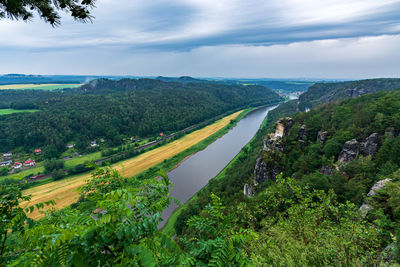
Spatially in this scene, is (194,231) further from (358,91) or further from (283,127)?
(358,91)

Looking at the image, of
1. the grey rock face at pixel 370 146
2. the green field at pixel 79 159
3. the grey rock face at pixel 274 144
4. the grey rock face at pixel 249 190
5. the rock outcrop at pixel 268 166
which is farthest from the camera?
the green field at pixel 79 159

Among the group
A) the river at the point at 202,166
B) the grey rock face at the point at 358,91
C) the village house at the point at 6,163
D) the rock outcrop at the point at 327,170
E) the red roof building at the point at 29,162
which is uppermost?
the grey rock face at the point at 358,91

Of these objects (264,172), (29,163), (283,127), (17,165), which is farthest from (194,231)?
(29,163)

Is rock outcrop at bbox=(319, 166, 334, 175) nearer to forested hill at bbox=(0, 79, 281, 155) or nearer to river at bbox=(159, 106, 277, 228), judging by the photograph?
river at bbox=(159, 106, 277, 228)

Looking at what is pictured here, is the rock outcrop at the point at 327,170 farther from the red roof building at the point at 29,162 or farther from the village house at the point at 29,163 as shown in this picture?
the red roof building at the point at 29,162

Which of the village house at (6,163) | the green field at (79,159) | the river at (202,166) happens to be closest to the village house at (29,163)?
the village house at (6,163)

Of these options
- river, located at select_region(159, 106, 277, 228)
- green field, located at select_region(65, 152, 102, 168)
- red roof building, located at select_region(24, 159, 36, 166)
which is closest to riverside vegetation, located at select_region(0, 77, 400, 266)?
river, located at select_region(159, 106, 277, 228)
